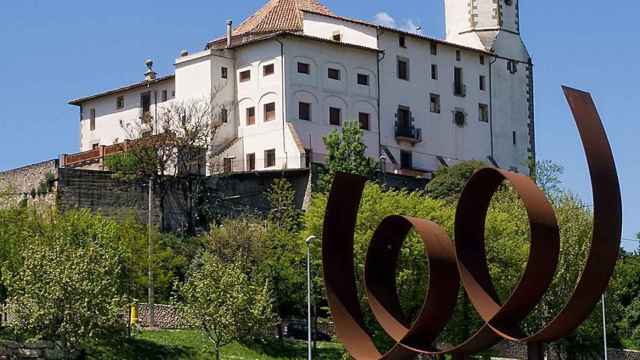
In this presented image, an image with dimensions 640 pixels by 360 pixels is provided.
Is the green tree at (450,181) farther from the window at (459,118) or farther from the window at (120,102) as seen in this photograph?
the window at (120,102)

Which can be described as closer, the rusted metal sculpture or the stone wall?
the rusted metal sculpture

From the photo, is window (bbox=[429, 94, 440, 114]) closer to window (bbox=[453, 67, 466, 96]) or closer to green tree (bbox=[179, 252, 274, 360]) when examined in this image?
window (bbox=[453, 67, 466, 96])

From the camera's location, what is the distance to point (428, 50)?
9081 cm

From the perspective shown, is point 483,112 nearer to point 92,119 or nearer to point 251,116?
point 251,116

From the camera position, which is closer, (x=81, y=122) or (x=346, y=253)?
(x=346, y=253)

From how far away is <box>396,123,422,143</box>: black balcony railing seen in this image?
87500mm

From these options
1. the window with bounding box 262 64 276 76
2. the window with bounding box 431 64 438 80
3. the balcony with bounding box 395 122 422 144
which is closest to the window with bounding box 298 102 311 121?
the window with bounding box 262 64 276 76

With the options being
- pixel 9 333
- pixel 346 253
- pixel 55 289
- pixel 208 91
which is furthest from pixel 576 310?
pixel 208 91

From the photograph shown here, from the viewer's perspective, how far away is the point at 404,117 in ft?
291

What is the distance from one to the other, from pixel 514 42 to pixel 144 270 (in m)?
37.5

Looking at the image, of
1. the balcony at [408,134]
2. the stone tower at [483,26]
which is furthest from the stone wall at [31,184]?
the stone tower at [483,26]

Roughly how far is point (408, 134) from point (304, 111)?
7.07 m

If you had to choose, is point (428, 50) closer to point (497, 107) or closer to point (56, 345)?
point (497, 107)

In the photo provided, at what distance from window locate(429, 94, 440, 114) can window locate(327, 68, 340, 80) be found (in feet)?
23.2
